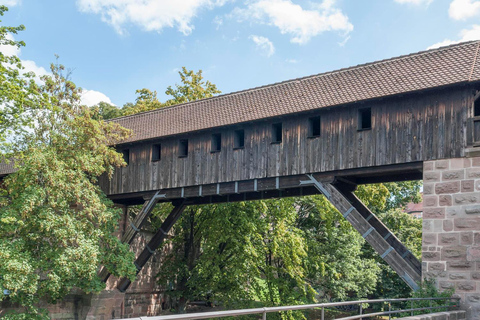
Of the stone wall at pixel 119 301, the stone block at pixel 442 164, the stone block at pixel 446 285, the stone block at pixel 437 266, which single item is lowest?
the stone wall at pixel 119 301

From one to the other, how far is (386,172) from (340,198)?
1340mm

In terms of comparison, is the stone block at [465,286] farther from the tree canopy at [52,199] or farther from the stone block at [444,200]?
the tree canopy at [52,199]

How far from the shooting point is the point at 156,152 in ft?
59.7

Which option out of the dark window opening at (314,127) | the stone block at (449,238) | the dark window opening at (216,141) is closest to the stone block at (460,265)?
the stone block at (449,238)

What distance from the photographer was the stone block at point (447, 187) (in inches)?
474

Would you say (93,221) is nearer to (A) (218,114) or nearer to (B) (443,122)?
(A) (218,114)

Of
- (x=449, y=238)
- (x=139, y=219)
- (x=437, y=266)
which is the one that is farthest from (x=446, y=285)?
(x=139, y=219)

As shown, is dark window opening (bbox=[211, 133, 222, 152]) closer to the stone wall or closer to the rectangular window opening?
the rectangular window opening

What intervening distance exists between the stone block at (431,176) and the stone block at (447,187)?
13cm

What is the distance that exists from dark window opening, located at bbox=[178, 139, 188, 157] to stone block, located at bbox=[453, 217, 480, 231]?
29.1 ft

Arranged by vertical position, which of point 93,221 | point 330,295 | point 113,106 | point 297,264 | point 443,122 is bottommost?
point 330,295

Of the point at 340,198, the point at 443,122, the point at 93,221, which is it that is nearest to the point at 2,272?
the point at 93,221

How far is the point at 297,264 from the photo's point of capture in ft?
67.6

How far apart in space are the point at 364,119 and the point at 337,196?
91.1 inches
